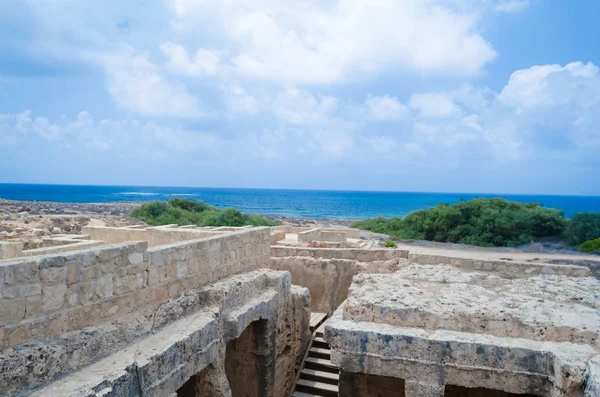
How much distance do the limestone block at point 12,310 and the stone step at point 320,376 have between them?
6.40 metres

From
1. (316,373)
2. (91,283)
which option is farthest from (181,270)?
(316,373)

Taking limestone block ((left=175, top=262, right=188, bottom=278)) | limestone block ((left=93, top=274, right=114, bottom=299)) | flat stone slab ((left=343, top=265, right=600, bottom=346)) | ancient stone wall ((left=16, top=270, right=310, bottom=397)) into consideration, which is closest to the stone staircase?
ancient stone wall ((left=16, top=270, right=310, bottom=397))

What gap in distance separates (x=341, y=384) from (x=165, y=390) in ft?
9.03

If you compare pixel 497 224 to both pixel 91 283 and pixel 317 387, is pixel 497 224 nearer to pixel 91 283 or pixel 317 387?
pixel 317 387

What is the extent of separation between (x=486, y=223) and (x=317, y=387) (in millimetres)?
19260

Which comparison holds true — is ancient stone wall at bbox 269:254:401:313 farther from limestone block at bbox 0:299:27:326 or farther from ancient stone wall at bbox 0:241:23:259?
limestone block at bbox 0:299:27:326

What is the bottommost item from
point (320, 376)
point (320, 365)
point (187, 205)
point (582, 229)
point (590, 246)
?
point (320, 376)

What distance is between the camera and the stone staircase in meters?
8.77

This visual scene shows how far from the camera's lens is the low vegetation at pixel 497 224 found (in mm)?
22922

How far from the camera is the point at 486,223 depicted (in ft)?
82.0

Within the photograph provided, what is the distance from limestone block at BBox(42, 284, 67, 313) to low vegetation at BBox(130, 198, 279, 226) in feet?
68.1

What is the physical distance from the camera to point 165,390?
15.3 feet

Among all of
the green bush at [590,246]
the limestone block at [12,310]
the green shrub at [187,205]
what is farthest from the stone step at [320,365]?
the green shrub at [187,205]

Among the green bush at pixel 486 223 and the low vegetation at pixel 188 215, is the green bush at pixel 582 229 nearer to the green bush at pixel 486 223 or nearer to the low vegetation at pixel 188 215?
the green bush at pixel 486 223
